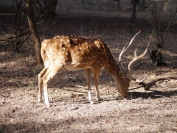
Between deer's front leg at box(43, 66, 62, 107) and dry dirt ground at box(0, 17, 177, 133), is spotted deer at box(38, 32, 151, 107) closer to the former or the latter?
deer's front leg at box(43, 66, 62, 107)

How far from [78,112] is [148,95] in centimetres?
166

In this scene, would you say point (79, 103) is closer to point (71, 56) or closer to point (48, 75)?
point (48, 75)

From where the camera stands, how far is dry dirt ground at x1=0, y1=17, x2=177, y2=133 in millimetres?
5195

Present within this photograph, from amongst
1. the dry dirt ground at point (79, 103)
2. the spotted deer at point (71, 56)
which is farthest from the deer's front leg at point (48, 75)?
the dry dirt ground at point (79, 103)

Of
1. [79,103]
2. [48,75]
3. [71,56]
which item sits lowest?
[79,103]

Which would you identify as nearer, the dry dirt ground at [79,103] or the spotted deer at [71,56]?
the dry dirt ground at [79,103]

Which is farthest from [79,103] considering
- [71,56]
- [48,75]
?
[71,56]

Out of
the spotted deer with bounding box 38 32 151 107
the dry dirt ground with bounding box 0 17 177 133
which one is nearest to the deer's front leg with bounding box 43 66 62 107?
the spotted deer with bounding box 38 32 151 107

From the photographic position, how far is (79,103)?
6273 millimetres

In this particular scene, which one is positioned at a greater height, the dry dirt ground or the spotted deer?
the spotted deer

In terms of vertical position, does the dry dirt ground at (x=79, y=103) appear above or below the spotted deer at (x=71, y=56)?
below

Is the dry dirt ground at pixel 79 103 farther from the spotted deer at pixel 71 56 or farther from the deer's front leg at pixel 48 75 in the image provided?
the spotted deer at pixel 71 56

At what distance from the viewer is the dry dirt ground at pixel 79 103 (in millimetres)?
5195

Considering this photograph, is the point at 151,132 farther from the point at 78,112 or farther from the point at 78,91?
the point at 78,91
